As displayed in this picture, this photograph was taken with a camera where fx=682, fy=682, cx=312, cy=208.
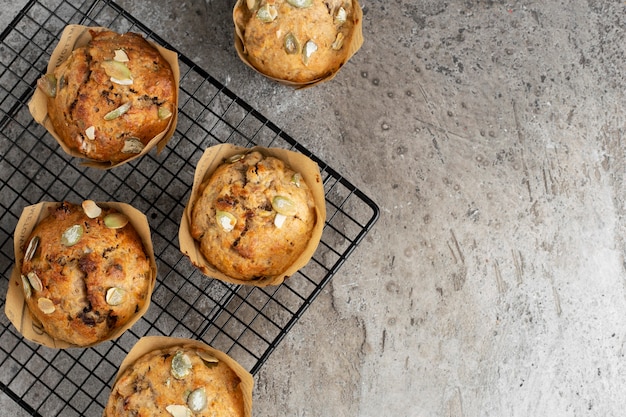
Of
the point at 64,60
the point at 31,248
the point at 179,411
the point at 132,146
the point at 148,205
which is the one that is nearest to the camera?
the point at 179,411

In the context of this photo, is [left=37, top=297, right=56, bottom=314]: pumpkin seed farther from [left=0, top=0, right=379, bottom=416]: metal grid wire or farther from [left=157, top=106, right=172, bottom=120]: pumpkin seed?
[left=157, top=106, right=172, bottom=120]: pumpkin seed

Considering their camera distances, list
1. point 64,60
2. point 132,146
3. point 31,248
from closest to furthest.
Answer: point 31,248
point 132,146
point 64,60

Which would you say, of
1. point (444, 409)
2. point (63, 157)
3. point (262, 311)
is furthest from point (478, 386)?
point (63, 157)

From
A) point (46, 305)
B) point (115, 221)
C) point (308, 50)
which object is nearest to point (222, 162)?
point (115, 221)

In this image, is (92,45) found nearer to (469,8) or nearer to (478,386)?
(469,8)

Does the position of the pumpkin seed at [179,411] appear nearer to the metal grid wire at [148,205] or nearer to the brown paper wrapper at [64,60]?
the metal grid wire at [148,205]

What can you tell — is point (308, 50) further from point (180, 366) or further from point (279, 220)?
point (180, 366)

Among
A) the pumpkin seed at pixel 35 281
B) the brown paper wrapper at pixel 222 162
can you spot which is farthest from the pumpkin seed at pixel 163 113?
the pumpkin seed at pixel 35 281
